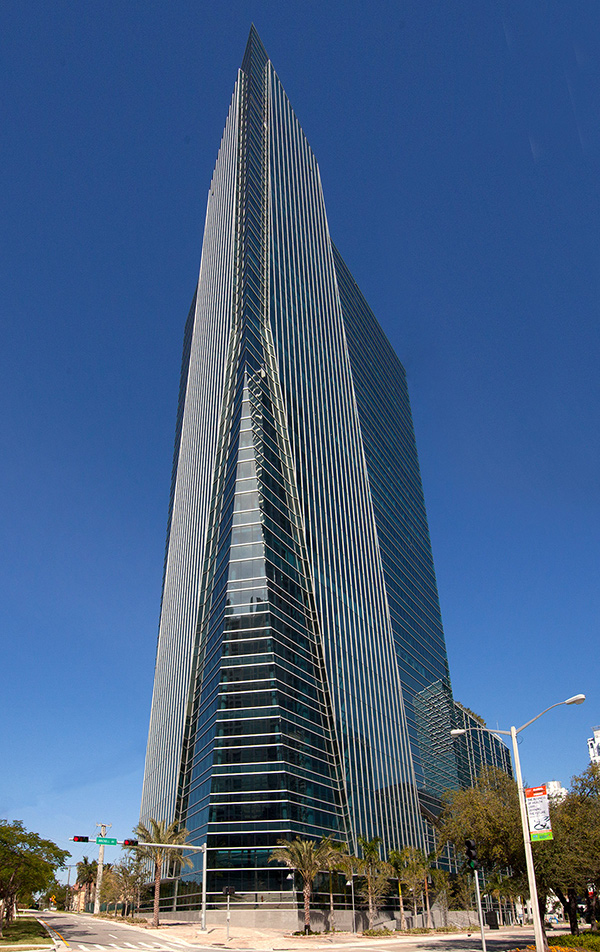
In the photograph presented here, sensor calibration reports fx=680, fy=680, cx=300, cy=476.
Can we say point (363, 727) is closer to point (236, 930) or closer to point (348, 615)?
point (348, 615)

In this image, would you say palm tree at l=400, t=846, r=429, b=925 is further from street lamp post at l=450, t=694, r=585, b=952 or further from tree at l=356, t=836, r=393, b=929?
street lamp post at l=450, t=694, r=585, b=952

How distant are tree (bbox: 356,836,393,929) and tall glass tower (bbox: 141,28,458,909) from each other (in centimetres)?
392

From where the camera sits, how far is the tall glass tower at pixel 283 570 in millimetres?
68000

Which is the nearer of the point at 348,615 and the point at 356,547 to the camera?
the point at 348,615

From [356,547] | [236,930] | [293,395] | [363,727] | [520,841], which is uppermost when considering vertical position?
[293,395]

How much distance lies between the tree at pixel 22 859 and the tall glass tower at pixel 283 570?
662 inches

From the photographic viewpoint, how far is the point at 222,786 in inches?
2574

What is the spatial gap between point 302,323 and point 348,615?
1776 inches

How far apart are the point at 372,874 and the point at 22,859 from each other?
121 ft

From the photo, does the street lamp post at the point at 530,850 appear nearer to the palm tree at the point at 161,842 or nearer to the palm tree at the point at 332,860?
the palm tree at the point at 332,860

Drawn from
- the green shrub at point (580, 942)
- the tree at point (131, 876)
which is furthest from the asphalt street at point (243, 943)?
the tree at point (131, 876)

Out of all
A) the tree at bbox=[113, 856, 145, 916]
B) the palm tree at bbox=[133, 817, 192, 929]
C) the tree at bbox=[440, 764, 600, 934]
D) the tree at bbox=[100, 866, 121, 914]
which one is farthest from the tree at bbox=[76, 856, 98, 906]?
the tree at bbox=[440, 764, 600, 934]

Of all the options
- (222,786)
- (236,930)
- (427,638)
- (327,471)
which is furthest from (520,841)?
(427,638)

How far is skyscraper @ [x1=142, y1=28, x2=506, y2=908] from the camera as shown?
68062 mm
